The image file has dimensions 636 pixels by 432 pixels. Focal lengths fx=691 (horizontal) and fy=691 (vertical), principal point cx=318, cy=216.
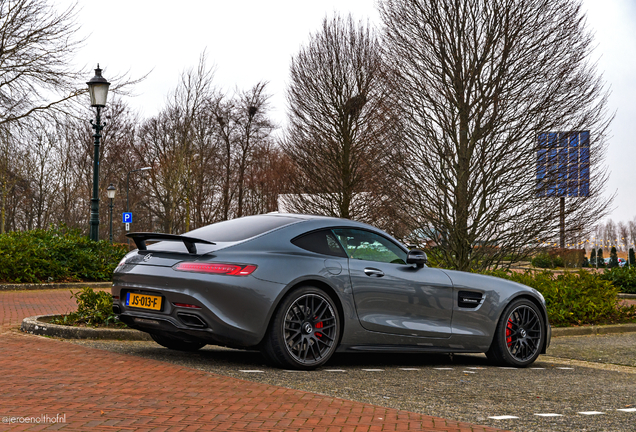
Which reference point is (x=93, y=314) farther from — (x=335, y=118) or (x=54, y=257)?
(x=335, y=118)

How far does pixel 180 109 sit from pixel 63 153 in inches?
395

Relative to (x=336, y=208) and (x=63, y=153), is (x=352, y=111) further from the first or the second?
(x=63, y=153)

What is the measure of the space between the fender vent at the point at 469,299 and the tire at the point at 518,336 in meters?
0.36

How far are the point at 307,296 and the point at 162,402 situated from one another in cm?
186

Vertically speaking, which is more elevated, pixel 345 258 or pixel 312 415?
pixel 345 258

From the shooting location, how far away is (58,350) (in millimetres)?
6648

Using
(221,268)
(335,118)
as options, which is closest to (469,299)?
(221,268)

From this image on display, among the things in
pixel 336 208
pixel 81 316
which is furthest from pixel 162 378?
pixel 336 208

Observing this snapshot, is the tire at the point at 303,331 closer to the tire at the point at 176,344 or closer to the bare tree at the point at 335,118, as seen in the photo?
the tire at the point at 176,344

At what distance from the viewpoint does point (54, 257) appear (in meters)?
17.5

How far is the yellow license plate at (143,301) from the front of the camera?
5.89 meters

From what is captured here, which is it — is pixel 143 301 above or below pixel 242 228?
below
